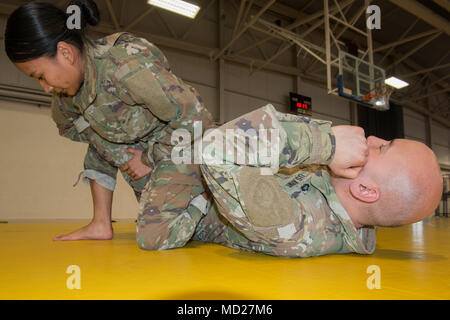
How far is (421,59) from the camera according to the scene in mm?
9148

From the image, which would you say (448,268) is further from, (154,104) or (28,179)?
(28,179)

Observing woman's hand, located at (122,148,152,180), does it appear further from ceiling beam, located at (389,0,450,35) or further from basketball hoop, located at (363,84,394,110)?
ceiling beam, located at (389,0,450,35)

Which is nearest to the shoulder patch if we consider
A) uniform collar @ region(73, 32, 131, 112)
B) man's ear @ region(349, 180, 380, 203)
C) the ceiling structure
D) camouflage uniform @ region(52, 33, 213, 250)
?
camouflage uniform @ region(52, 33, 213, 250)

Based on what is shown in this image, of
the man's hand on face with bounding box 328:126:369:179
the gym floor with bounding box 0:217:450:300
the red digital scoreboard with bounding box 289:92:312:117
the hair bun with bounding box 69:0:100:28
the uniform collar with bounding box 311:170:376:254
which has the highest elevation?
the red digital scoreboard with bounding box 289:92:312:117

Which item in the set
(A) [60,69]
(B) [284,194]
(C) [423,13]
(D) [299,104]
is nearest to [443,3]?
(C) [423,13]

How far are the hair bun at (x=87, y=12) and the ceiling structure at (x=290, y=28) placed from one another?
12.9 ft

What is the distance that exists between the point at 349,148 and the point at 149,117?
0.86 meters

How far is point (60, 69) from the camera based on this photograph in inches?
48.5

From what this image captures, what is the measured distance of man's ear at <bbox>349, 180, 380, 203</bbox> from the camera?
101 centimetres

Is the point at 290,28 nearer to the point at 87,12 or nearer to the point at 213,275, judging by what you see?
the point at 87,12

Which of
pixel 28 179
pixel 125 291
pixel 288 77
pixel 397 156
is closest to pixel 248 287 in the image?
pixel 125 291

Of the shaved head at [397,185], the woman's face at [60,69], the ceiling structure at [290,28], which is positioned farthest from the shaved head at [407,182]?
the ceiling structure at [290,28]

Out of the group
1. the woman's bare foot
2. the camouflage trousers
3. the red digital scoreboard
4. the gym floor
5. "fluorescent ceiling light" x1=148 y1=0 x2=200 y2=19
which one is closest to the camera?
the gym floor
